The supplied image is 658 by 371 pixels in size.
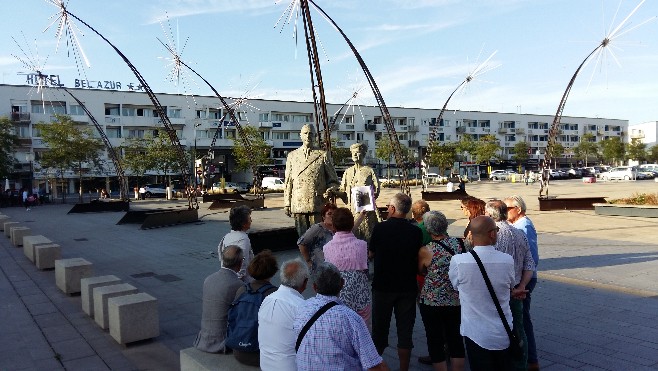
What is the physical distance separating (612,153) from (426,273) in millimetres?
100588

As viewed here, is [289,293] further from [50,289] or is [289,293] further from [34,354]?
[50,289]

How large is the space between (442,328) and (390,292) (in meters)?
0.57

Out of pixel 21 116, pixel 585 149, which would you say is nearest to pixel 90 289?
pixel 21 116

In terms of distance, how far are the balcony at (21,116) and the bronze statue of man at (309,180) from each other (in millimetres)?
63715

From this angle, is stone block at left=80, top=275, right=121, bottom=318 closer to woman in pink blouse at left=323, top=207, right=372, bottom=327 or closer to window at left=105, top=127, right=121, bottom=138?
woman in pink blouse at left=323, top=207, right=372, bottom=327

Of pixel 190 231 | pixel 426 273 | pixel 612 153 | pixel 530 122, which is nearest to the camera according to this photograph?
pixel 426 273

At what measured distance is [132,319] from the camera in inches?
265

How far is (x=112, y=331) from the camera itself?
697 centimetres

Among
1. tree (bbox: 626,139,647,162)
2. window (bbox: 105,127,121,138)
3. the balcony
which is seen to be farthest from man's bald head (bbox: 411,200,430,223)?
tree (bbox: 626,139,647,162)

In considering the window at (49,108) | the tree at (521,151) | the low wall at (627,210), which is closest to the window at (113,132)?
the window at (49,108)

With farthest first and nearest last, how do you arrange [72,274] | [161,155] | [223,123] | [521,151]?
[521,151] < [223,123] < [161,155] < [72,274]

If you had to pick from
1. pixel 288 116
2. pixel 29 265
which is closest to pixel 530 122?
pixel 288 116

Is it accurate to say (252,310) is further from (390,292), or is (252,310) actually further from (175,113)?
(175,113)

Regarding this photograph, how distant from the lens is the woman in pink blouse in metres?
4.95
